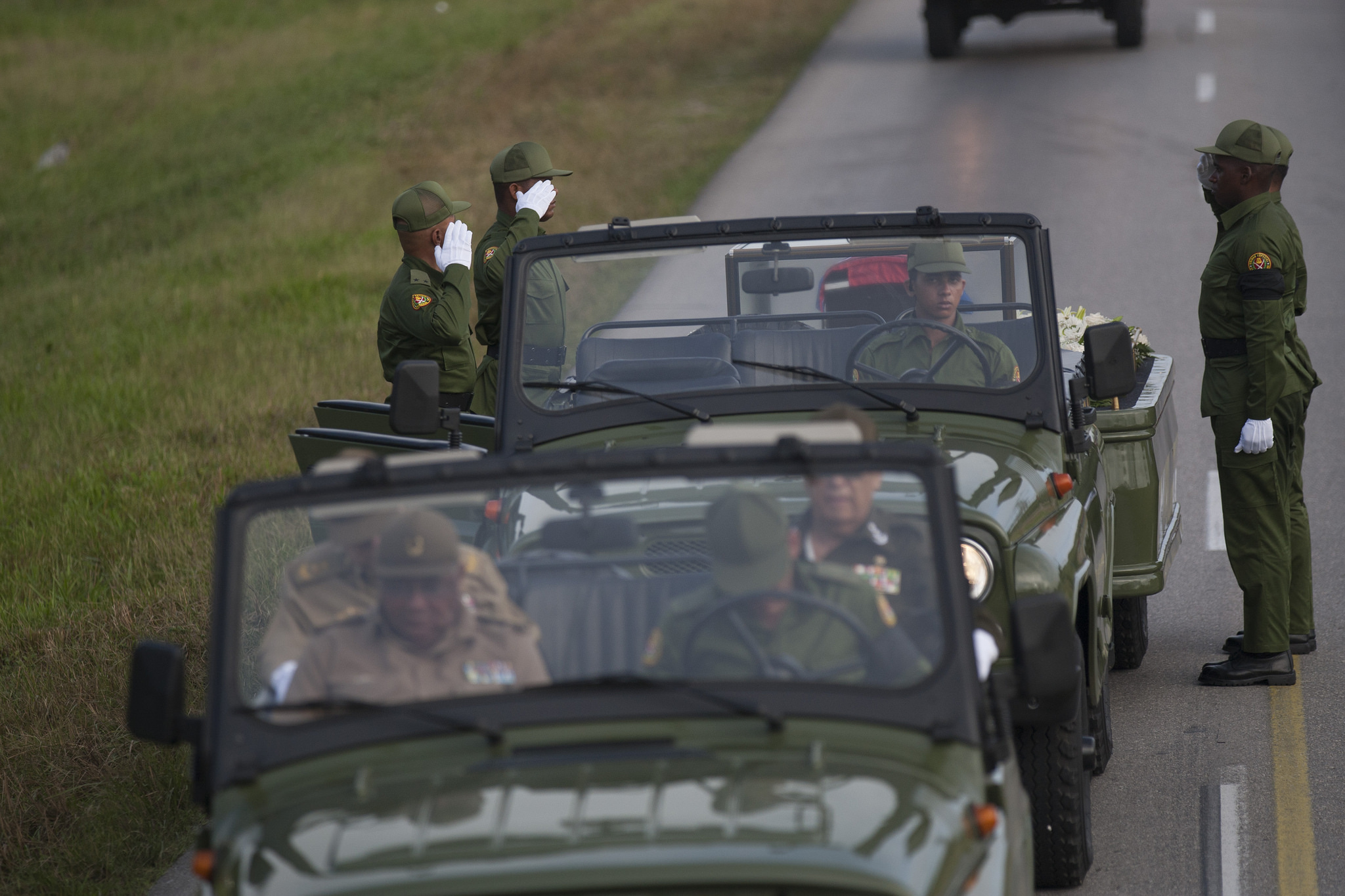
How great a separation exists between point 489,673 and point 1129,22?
21684mm

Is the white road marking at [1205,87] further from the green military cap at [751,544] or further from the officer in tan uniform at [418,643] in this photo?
the officer in tan uniform at [418,643]

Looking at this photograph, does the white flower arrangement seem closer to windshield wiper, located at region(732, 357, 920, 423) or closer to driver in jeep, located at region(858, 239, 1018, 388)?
driver in jeep, located at region(858, 239, 1018, 388)

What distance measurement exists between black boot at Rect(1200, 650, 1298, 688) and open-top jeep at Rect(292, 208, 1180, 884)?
38.2 inches

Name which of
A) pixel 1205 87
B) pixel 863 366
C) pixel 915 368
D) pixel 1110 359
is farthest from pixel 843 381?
pixel 1205 87

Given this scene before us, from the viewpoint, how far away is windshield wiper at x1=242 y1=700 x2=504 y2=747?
3225 millimetres

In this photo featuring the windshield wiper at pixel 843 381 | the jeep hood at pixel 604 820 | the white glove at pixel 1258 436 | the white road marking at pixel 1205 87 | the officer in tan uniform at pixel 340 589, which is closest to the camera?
the jeep hood at pixel 604 820

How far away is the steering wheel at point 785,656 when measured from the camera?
3371 mm

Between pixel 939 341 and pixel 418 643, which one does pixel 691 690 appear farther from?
pixel 939 341

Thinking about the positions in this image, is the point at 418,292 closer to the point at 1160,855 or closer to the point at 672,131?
the point at 1160,855

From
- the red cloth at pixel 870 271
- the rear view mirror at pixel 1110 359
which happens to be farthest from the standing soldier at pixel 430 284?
the rear view mirror at pixel 1110 359

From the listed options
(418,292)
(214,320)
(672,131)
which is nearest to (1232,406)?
(418,292)

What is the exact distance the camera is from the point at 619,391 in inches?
214

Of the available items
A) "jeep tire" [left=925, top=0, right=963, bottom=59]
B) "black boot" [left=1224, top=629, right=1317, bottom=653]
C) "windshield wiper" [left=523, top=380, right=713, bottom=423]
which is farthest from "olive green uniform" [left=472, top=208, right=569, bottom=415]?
"jeep tire" [left=925, top=0, right=963, bottom=59]

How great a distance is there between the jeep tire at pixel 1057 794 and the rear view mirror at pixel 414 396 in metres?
2.12
